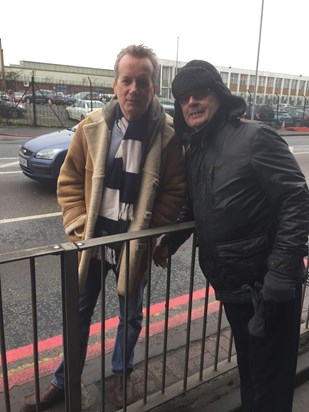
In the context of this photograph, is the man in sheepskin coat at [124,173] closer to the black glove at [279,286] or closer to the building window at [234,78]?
the black glove at [279,286]

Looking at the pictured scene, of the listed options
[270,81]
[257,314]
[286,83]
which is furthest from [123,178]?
[286,83]

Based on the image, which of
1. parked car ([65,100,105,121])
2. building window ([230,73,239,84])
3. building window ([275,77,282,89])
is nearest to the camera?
parked car ([65,100,105,121])

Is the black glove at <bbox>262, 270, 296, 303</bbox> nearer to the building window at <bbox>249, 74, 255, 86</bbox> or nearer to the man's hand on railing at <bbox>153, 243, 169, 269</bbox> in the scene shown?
the man's hand on railing at <bbox>153, 243, 169, 269</bbox>

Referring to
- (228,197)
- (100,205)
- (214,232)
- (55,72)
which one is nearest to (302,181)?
(228,197)

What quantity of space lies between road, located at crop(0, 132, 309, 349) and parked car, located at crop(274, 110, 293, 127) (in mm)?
21794

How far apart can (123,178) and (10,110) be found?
1890 centimetres

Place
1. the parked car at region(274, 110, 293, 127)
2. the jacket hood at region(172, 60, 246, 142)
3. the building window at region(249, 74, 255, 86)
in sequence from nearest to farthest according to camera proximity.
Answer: the jacket hood at region(172, 60, 246, 142)
the parked car at region(274, 110, 293, 127)
the building window at region(249, 74, 255, 86)

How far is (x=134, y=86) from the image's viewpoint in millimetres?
1783

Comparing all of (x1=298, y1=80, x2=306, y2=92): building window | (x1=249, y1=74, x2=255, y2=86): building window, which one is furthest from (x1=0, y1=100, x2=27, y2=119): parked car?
(x1=298, y1=80, x2=306, y2=92): building window

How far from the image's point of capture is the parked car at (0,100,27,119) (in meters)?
18.5

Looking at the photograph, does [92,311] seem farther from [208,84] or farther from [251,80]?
[251,80]

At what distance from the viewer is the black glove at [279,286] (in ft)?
4.78

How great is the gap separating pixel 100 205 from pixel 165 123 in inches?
21.2

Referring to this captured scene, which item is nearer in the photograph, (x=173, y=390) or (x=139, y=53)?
(x=139, y=53)
